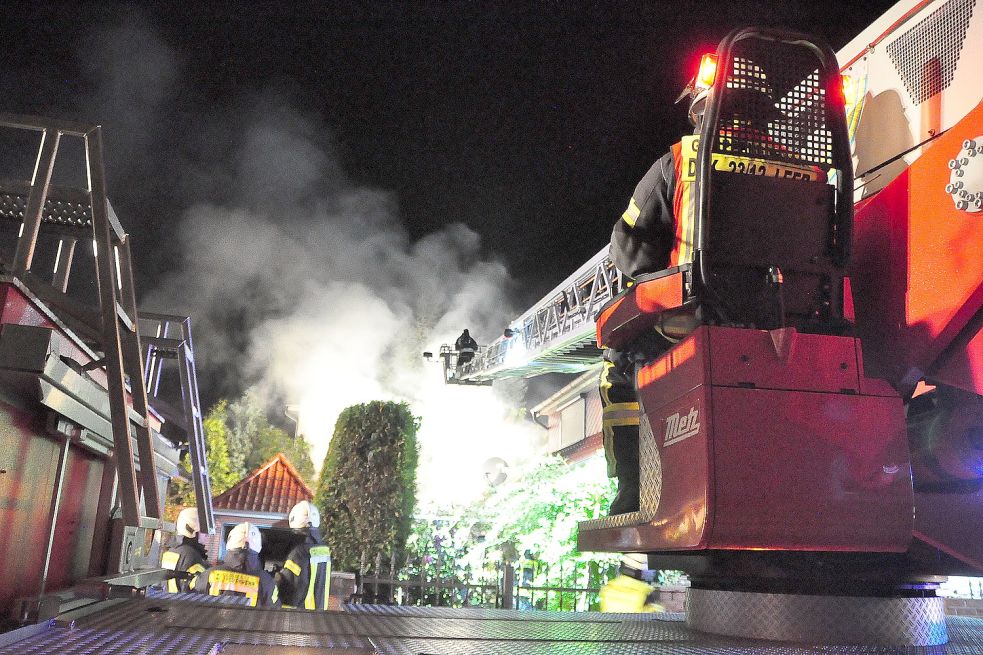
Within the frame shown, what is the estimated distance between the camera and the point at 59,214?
3.78 m

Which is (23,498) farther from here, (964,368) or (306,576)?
(306,576)

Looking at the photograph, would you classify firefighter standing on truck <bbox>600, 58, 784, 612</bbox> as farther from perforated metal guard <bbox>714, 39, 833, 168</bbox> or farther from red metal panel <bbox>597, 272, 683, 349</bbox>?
perforated metal guard <bbox>714, 39, 833, 168</bbox>

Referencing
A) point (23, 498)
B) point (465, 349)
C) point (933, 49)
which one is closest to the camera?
point (23, 498)

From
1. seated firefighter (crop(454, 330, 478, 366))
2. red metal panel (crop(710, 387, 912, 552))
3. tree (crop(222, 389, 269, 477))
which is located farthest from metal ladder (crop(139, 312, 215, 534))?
tree (crop(222, 389, 269, 477))

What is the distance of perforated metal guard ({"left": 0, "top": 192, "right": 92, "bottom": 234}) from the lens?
368 cm

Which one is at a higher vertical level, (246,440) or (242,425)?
(242,425)

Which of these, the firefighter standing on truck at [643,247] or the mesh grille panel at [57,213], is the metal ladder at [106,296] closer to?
the mesh grille panel at [57,213]

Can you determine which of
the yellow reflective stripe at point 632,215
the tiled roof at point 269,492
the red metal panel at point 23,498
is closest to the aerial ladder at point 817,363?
the yellow reflective stripe at point 632,215

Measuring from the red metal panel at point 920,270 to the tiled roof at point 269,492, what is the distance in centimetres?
1865

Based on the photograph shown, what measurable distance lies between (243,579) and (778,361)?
6243mm

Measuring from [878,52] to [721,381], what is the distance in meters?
1.88

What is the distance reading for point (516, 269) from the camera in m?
33.5

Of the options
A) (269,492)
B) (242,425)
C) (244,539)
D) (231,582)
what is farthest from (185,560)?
(242,425)

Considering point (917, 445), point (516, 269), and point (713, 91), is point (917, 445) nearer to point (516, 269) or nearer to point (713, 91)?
point (713, 91)
